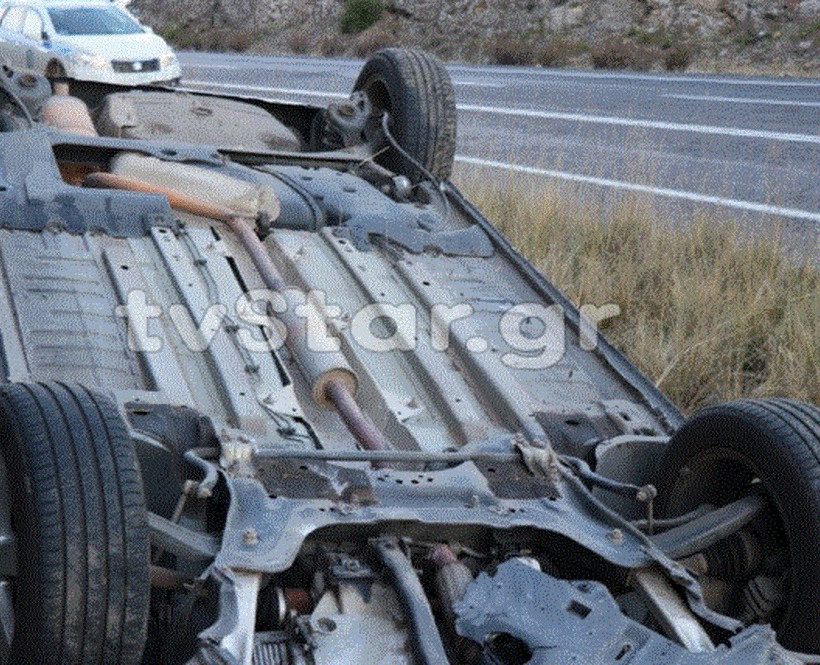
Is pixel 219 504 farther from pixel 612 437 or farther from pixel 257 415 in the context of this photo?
pixel 612 437

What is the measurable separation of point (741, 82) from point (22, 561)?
677 inches

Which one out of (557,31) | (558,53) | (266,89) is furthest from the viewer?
(557,31)

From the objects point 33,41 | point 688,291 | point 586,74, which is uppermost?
point 688,291

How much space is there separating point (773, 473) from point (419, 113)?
3651 millimetres

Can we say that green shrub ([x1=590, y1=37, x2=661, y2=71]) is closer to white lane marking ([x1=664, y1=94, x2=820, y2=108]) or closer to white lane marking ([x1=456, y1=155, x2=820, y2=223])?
white lane marking ([x1=664, y1=94, x2=820, y2=108])

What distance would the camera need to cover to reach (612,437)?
4793 millimetres

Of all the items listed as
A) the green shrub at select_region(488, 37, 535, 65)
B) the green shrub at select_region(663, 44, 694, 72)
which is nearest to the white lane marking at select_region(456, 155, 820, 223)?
the green shrub at select_region(663, 44, 694, 72)

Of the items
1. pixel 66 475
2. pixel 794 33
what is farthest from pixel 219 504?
pixel 794 33

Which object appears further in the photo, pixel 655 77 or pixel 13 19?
pixel 655 77

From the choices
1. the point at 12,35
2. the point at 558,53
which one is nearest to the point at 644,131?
the point at 12,35

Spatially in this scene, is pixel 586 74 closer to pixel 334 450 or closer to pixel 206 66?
pixel 206 66

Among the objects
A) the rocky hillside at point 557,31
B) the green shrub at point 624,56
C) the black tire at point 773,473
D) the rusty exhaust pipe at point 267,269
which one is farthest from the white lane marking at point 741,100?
the black tire at point 773,473

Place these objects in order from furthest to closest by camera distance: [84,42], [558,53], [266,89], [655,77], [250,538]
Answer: [558,53] < [655,77] < [266,89] < [84,42] < [250,538]

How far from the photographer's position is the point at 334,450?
13.9 feet
